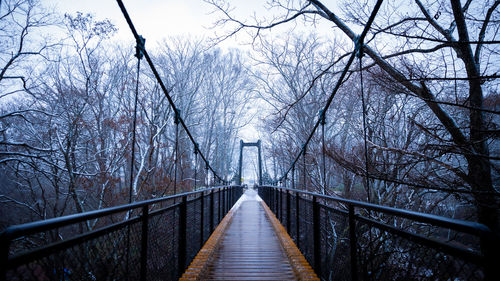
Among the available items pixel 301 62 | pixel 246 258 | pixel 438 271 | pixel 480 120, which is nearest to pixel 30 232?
pixel 438 271

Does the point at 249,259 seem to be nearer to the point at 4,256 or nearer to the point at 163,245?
the point at 163,245

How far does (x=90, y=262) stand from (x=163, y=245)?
853 mm

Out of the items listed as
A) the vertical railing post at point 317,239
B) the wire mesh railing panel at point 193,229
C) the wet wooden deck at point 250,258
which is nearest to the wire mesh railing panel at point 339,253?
the vertical railing post at point 317,239

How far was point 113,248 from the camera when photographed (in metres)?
1.28

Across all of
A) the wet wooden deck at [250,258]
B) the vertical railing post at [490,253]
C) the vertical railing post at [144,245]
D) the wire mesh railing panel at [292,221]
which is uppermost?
the vertical railing post at [490,253]

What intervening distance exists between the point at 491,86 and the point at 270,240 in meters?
2.89

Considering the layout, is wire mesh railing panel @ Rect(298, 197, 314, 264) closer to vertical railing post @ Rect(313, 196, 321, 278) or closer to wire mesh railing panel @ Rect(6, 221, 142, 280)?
vertical railing post @ Rect(313, 196, 321, 278)

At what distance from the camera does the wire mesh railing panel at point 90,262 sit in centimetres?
77

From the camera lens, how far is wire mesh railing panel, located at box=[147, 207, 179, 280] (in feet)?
5.56

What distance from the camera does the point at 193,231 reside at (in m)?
2.79

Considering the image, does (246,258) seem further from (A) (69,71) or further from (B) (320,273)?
(A) (69,71)

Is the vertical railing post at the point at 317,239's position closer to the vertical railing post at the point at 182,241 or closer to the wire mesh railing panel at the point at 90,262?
the vertical railing post at the point at 182,241

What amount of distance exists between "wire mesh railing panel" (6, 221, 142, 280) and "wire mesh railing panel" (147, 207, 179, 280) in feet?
0.52

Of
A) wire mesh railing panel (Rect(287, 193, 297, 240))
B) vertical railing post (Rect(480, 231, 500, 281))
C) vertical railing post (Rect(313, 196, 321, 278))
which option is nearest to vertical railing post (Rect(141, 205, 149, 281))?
vertical railing post (Rect(313, 196, 321, 278))
